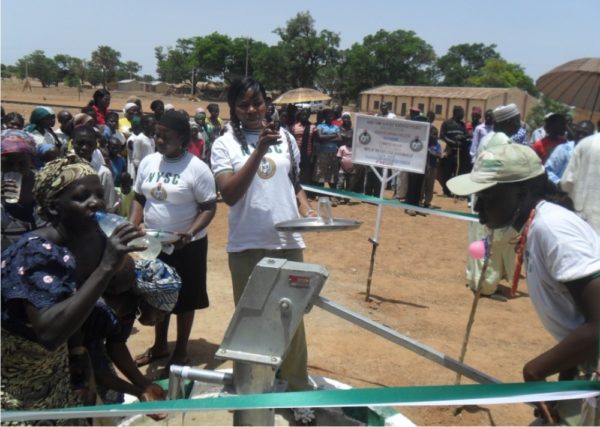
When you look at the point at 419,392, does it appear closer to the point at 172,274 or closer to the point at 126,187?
the point at 172,274

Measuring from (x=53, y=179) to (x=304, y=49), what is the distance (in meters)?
76.4

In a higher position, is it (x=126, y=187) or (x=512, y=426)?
(x=126, y=187)

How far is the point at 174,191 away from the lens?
375 centimetres

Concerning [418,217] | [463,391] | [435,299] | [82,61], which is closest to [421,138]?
[435,299]

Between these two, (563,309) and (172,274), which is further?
(172,274)

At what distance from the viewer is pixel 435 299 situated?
6.14 metres

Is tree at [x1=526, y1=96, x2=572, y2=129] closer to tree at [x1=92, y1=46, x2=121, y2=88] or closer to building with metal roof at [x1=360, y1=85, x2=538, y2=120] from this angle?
building with metal roof at [x1=360, y1=85, x2=538, y2=120]

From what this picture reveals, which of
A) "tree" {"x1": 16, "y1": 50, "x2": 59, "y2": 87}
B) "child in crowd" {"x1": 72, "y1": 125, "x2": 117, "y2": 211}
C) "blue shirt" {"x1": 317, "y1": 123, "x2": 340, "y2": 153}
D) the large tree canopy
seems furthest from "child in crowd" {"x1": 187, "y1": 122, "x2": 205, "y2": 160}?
"tree" {"x1": 16, "y1": 50, "x2": 59, "y2": 87}

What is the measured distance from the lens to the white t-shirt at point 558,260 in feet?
5.54

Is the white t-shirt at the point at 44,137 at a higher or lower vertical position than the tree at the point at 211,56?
lower

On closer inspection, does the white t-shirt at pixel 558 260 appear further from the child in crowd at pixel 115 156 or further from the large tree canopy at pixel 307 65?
the large tree canopy at pixel 307 65

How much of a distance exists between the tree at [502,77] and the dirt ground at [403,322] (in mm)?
81998

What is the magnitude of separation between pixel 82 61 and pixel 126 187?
78008 mm

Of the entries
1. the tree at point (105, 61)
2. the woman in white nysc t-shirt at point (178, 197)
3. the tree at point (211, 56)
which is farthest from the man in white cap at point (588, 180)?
the tree at point (211, 56)
